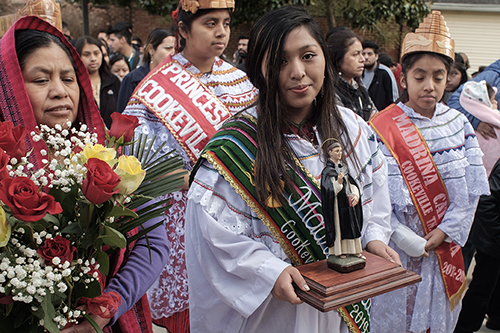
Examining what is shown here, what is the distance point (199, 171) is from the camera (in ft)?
5.47

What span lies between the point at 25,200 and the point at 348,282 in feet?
2.91

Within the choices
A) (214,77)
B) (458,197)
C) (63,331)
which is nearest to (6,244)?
(63,331)

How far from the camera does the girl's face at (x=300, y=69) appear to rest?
164 centimetres

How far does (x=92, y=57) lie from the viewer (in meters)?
5.49

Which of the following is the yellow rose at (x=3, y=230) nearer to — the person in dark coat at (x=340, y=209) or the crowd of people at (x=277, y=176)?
the crowd of people at (x=277, y=176)

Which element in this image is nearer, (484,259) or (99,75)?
(484,259)

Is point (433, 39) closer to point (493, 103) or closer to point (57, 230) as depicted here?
point (493, 103)

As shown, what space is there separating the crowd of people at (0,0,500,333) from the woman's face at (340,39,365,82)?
3.57 ft

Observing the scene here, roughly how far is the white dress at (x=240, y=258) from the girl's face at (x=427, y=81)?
0.96 metres

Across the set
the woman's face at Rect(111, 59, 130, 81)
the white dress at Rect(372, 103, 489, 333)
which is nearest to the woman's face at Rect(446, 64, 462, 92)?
the white dress at Rect(372, 103, 489, 333)

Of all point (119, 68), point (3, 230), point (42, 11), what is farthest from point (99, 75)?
point (3, 230)

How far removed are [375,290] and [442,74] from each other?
1.66 m

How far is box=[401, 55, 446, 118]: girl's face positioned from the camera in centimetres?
263

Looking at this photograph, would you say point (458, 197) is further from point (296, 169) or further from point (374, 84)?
point (374, 84)
